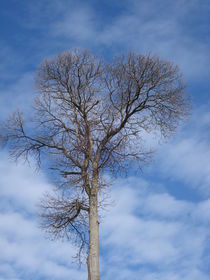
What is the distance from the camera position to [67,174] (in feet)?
51.8

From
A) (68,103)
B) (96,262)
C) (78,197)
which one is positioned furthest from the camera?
(68,103)

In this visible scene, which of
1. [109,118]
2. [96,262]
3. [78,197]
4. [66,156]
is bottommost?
[96,262]

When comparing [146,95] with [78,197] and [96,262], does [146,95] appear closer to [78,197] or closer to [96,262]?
[78,197]

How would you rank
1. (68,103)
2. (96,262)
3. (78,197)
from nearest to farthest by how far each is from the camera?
(96,262) < (78,197) < (68,103)

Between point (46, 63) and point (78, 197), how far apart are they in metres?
4.93

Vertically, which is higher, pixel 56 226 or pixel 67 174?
pixel 67 174

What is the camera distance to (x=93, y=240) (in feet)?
47.7

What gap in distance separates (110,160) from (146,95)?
2.48 meters

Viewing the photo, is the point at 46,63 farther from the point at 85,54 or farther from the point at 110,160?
the point at 110,160

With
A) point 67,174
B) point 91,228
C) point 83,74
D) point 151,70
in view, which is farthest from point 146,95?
point 91,228

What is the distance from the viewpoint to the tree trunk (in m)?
14.2

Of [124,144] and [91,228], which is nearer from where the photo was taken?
[91,228]

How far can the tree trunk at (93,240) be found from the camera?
46.5 feet

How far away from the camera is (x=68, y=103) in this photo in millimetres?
17109
